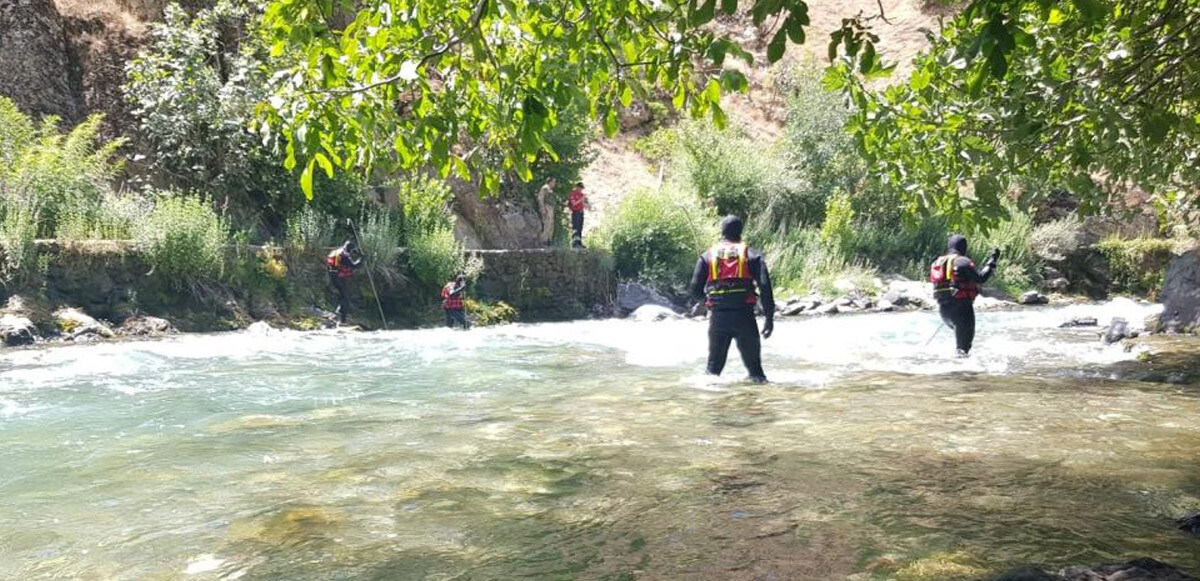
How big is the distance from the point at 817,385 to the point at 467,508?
18.0ft

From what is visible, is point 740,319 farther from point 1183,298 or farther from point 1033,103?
point 1183,298

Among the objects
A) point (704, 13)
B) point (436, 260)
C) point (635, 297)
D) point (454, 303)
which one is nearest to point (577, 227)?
point (635, 297)

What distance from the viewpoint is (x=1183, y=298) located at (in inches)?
560

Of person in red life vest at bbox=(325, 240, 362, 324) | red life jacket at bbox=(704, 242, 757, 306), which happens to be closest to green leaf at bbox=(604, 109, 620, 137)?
red life jacket at bbox=(704, 242, 757, 306)

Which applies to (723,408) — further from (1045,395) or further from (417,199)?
(417,199)

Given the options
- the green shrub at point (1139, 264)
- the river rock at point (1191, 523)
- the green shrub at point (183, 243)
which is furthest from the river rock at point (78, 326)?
the green shrub at point (1139, 264)

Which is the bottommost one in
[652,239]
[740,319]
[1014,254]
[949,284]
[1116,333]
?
[1116,333]

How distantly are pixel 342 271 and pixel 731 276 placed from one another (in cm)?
917

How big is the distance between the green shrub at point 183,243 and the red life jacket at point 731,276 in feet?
31.3

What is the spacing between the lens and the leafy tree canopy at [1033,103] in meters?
5.93

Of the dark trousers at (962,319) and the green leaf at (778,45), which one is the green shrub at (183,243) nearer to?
the dark trousers at (962,319)

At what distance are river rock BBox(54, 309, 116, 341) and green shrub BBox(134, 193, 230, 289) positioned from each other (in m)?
1.44

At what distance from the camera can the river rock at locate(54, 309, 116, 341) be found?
12.7 metres

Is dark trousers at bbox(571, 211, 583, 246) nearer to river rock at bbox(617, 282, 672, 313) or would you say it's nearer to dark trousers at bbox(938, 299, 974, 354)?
river rock at bbox(617, 282, 672, 313)
